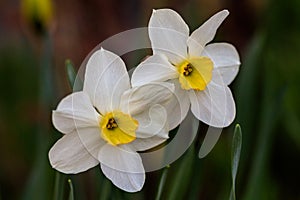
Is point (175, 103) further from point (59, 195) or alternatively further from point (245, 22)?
point (245, 22)

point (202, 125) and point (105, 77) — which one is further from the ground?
point (105, 77)

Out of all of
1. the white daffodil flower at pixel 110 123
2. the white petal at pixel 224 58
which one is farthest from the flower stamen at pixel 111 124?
the white petal at pixel 224 58

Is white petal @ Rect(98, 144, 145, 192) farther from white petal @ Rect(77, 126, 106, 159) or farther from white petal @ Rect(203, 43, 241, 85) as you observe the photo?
white petal @ Rect(203, 43, 241, 85)

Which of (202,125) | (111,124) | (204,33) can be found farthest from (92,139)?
(202,125)

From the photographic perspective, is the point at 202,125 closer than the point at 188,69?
No

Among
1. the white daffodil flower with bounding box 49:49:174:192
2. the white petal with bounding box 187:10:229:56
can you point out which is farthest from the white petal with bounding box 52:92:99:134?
the white petal with bounding box 187:10:229:56

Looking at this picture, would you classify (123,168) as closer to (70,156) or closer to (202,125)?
(70,156)

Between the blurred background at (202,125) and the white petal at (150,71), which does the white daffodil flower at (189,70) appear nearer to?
the white petal at (150,71)
